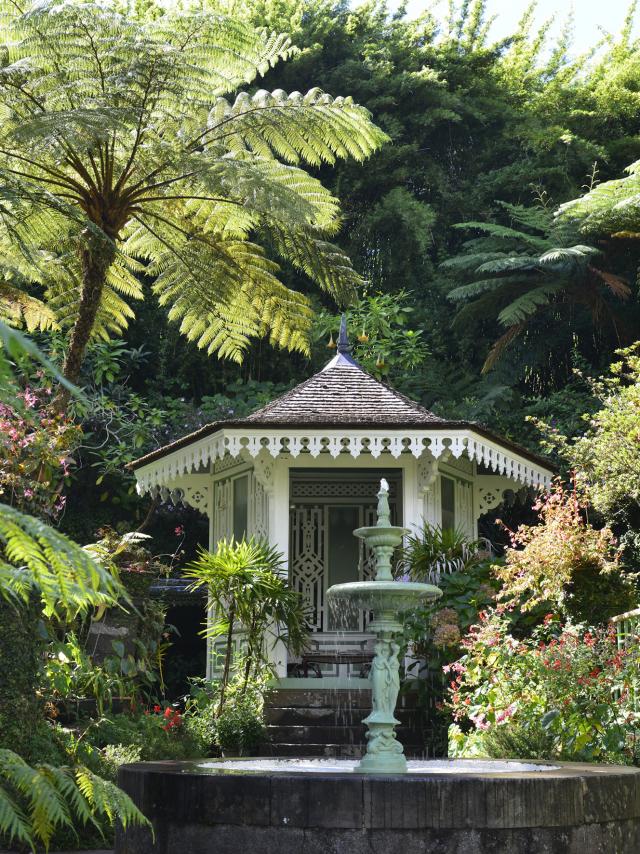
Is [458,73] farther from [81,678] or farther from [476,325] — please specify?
[81,678]

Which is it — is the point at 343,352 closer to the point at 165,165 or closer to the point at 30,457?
the point at 165,165

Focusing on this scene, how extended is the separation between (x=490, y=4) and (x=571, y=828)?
20.0 meters

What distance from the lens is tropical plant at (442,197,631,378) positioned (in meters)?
16.2

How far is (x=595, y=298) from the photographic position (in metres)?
16.6

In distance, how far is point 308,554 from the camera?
13312 millimetres

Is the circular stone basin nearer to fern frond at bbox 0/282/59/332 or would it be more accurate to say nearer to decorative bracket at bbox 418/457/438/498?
decorative bracket at bbox 418/457/438/498

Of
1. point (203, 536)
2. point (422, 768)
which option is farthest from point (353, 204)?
point (422, 768)

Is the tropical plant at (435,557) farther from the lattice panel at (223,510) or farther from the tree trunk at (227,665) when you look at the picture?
the lattice panel at (223,510)

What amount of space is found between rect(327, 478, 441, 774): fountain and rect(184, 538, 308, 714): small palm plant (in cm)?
366

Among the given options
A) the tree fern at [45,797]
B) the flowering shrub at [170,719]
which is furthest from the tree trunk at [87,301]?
the tree fern at [45,797]

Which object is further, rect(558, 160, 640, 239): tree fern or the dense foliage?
rect(558, 160, 640, 239): tree fern

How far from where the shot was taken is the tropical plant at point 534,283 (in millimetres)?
16153

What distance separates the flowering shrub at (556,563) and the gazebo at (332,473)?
1.36 metres

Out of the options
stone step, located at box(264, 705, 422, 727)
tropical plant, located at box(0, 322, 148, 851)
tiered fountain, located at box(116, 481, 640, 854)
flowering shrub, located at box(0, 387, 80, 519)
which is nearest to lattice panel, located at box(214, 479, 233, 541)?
stone step, located at box(264, 705, 422, 727)
